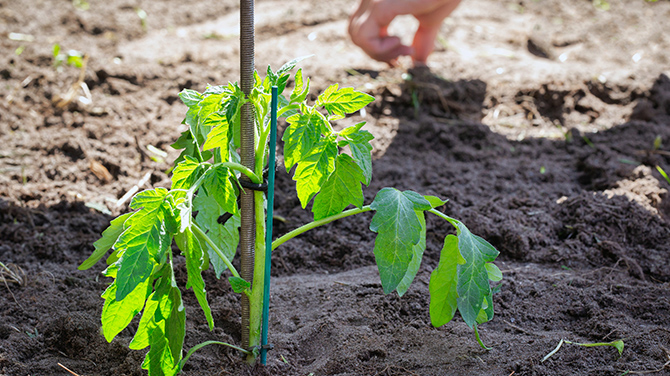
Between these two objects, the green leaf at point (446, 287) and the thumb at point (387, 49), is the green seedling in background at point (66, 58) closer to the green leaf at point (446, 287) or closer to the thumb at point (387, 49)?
the thumb at point (387, 49)

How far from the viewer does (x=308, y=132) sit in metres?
1.39

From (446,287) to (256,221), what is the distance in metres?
0.55

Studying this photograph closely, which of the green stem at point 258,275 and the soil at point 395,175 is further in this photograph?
the soil at point 395,175

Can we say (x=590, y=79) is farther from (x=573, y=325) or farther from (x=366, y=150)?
(x=366, y=150)

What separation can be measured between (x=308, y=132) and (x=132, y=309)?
23.0 inches

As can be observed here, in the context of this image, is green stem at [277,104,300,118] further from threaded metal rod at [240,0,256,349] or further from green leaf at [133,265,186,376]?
green leaf at [133,265,186,376]

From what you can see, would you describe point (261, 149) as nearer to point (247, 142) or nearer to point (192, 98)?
A: point (247, 142)

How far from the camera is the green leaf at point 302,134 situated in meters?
1.39

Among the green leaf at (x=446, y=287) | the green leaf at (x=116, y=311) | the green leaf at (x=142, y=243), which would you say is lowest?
the green leaf at (x=446, y=287)

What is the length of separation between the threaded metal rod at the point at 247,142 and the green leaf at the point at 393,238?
16.0 inches

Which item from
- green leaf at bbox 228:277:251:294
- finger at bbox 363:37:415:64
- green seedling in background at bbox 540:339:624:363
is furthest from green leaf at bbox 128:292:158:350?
finger at bbox 363:37:415:64

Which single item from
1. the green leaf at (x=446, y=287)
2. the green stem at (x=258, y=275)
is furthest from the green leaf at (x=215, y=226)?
the green leaf at (x=446, y=287)

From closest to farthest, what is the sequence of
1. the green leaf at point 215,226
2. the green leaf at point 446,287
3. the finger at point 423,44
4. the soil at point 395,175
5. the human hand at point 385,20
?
the green leaf at point 446,287 < the green leaf at point 215,226 < the soil at point 395,175 < the human hand at point 385,20 < the finger at point 423,44

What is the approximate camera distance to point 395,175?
2902 mm
